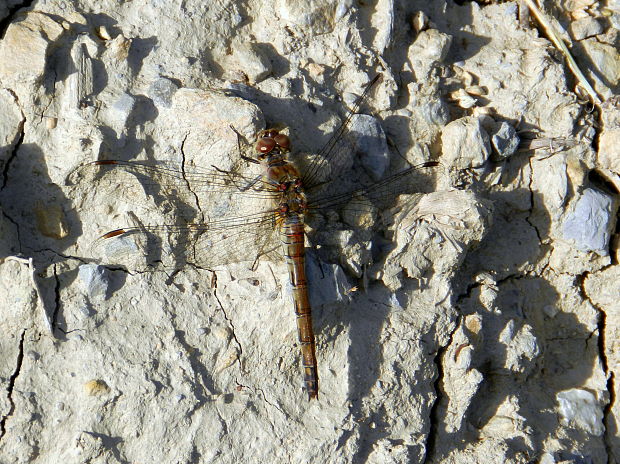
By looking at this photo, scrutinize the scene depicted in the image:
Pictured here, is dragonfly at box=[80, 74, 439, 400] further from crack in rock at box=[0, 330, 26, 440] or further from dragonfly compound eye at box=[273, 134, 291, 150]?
crack in rock at box=[0, 330, 26, 440]

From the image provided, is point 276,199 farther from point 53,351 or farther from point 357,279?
point 53,351

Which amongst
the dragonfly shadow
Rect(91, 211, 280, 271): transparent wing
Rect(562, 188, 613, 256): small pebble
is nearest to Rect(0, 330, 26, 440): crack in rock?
the dragonfly shadow

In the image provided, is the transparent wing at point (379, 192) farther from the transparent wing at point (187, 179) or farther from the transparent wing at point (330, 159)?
the transparent wing at point (187, 179)

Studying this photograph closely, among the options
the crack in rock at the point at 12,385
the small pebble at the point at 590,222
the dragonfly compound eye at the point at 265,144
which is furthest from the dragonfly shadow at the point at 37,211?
the small pebble at the point at 590,222

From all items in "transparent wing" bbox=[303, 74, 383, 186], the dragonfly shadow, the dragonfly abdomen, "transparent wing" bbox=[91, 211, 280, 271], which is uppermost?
"transparent wing" bbox=[303, 74, 383, 186]

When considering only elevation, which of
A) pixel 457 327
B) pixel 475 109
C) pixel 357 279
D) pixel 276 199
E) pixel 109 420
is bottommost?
pixel 109 420

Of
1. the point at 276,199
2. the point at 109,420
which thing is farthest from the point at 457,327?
the point at 109,420

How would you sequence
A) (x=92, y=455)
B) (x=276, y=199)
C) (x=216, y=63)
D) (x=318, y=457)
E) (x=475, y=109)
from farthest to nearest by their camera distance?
(x=475, y=109) → (x=216, y=63) → (x=276, y=199) → (x=318, y=457) → (x=92, y=455)
